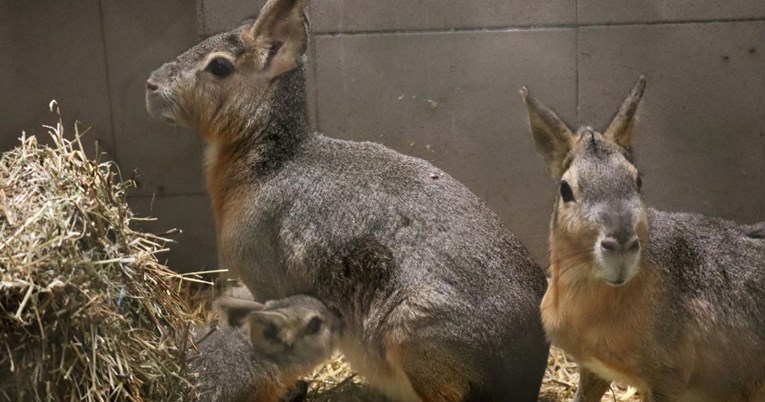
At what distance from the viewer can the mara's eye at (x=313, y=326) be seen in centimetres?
459

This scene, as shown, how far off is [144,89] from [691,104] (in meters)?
3.72

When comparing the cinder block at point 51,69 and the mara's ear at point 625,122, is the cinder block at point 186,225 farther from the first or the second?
the mara's ear at point 625,122

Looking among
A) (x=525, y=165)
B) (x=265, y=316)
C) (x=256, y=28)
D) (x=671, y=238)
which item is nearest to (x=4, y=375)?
(x=265, y=316)

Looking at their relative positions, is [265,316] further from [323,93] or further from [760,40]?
[760,40]

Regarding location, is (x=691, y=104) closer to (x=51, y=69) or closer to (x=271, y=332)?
(x=271, y=332)

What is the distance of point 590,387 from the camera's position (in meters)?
4.68

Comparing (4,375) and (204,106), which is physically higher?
(204,106)

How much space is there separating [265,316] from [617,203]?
1.77m

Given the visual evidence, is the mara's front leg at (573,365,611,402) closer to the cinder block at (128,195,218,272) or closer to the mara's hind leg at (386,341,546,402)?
the mara's hind leg at (386,341,546,402)

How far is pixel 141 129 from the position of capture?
6723mm

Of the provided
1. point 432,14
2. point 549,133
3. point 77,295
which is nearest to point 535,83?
point 432,14

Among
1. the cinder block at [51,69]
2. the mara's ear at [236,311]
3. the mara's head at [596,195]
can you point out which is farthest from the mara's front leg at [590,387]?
the cinder block at [51,69]

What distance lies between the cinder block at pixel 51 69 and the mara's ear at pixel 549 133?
3.65m

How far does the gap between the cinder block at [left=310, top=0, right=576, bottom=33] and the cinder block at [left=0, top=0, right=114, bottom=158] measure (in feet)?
6.23
